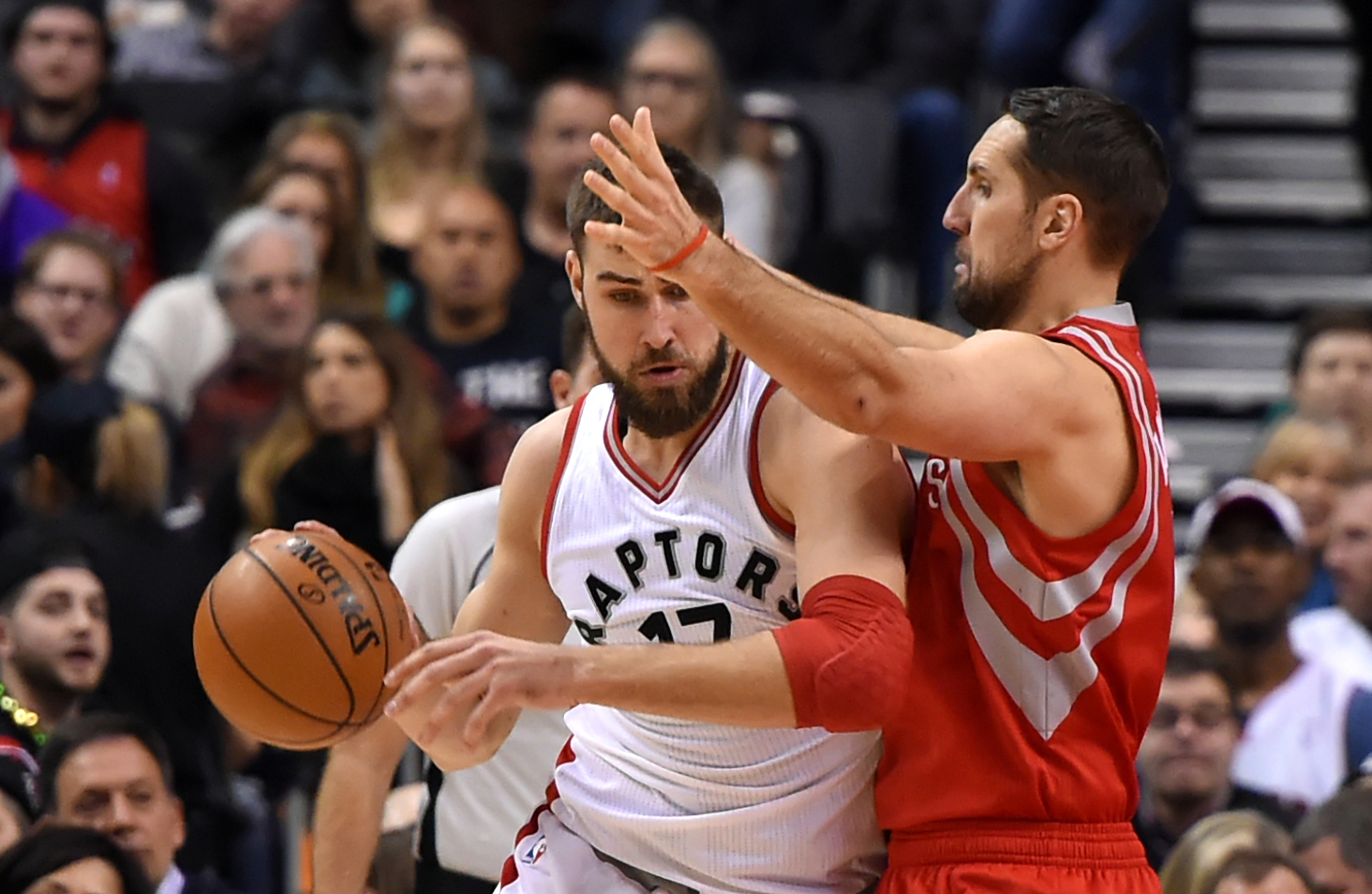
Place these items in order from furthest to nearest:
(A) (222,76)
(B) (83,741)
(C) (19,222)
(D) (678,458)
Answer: (A) (222,76), (C) (19,222), (B) (83,741), (D) (678,458)

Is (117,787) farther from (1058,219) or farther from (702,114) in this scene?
(702,114)

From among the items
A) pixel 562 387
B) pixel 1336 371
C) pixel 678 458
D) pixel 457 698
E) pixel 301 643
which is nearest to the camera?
pixel 457 698

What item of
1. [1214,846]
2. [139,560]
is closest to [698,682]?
[1214,846]

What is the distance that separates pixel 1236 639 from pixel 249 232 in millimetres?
3774

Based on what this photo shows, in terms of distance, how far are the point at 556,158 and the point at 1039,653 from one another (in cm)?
515

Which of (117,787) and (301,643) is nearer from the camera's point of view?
(301,643)

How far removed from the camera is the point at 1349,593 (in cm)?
711

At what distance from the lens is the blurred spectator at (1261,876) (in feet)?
17.9

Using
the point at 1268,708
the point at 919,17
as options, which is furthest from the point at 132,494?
the point at 919,17

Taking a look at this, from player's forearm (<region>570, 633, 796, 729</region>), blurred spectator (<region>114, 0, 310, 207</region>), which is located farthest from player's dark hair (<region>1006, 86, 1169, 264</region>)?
blurred spectator (<region>114, 0, 310, 207</region>)

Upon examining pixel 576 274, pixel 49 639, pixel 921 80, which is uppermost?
pixel 921 80

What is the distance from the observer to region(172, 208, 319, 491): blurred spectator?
7.85 m

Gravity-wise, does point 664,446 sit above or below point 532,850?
above

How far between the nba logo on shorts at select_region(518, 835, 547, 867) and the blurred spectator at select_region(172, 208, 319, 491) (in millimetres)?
3926
